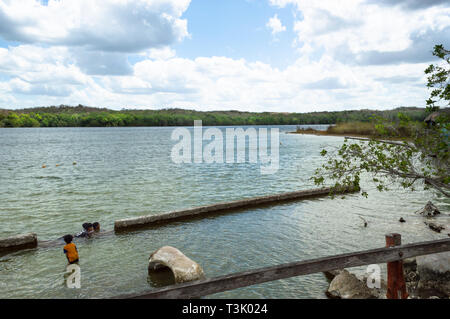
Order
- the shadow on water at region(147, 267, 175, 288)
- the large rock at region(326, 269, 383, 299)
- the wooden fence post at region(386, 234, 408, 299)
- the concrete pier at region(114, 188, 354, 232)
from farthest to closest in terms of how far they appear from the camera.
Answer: the concrete pier at region(114, 188, 354, 232) < the shadow on water at region(147, 267, 175, 288) < the large rock at region(326, 269, 383, 299) < the wooden fence post at region(386, 234, 408, 299)

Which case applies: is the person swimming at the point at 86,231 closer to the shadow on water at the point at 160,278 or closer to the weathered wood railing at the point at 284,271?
the shadow on water at the point at 160,278

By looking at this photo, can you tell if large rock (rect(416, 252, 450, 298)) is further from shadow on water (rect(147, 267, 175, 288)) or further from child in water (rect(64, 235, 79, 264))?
child in water (rect(64, 235, 79, 264))

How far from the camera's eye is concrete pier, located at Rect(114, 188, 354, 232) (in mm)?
13984

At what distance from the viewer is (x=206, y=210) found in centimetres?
1612

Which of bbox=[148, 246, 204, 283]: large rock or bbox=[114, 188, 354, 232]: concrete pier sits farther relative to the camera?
bbox=[114, 188, 354, 232]: concrete pier

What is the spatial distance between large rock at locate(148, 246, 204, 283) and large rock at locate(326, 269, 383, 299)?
140 inches

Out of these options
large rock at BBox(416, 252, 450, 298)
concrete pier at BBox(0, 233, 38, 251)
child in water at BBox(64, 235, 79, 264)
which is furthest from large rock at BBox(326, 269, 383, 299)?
concrete pier at BBox(0, 233, 38, 251)

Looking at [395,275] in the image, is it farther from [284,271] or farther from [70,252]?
[70,252]

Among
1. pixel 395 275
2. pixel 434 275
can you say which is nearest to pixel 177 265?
pixel 395 275

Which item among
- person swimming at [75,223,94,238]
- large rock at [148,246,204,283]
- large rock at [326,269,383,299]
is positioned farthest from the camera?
person swimming at [75,223,94,238]

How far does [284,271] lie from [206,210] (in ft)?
37.0

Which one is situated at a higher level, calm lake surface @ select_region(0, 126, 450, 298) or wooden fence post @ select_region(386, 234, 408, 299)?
wooden fence post @ select_region(386, 234, 408, 299)

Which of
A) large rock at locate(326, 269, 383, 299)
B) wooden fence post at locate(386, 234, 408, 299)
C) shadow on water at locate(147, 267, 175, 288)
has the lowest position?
shadow on water at locate(147, 267, 175, 288)
